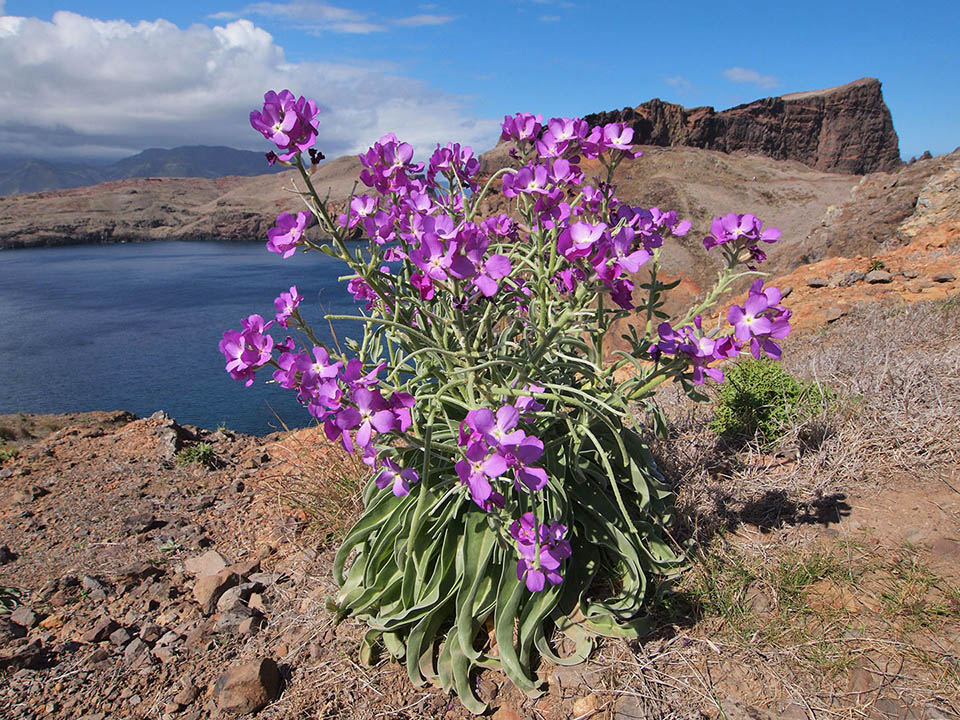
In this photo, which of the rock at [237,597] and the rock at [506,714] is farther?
the rock at [237,597]

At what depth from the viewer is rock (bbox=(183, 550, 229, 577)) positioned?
9.84 ft

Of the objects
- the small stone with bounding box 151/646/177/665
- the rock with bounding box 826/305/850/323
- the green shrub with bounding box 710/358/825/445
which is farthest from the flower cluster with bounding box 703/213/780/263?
→ the rock with bounding box 826/305/850/323

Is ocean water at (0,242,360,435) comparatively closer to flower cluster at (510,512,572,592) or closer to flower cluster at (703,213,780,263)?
flower cluster at (510,512,572,592)

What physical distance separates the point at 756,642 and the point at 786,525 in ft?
2.70

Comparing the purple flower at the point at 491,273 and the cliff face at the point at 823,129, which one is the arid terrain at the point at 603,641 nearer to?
the purple flower at the point at 491,273

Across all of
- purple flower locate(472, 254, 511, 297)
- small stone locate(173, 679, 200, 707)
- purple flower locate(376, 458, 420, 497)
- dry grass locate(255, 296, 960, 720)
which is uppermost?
purple flower locate(472, 254, 511, 297)

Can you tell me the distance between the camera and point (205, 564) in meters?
3.05

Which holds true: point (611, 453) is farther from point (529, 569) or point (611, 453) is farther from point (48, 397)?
point (48, 397)

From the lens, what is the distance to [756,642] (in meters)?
2.13

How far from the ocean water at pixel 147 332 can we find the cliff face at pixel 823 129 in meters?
24.7

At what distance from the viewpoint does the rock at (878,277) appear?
24.0 feet

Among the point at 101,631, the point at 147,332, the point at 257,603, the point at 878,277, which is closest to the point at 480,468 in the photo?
the point at 257,603

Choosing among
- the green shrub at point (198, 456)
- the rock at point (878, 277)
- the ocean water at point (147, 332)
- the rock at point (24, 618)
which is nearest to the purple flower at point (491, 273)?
the rock at point (24, 618)

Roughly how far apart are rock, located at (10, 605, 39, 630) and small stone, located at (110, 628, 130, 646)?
1.40 ft
